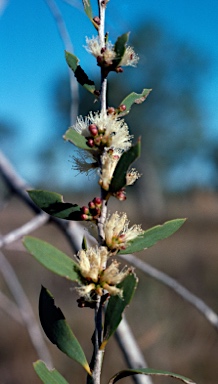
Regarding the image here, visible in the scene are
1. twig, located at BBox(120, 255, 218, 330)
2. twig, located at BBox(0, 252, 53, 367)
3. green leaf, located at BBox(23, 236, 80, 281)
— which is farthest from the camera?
twig, located at BBox(0, 252, 53, 367)

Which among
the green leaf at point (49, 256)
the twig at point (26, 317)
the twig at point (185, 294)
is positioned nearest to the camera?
the green leaf at point (49, 256)

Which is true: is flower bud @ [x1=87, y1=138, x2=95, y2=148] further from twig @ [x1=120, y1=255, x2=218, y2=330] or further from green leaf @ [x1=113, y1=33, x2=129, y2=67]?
twig @ [x1=120, y1=255, x2=218, y2=330]

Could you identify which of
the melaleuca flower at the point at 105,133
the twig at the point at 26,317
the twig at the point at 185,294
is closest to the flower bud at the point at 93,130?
the melaleuca flower at the point at 105,133

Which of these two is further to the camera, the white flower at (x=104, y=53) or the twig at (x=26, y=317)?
the twig at (x=26, y=317)

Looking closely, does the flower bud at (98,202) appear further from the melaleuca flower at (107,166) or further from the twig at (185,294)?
the twig at (185,294)

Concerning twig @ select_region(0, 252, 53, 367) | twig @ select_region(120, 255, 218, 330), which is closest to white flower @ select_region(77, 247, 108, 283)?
twig @ select_region(120, 255, 218, 330)

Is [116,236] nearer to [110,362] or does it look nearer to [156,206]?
[110,362]

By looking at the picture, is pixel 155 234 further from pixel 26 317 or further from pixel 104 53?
pixel 26 317
